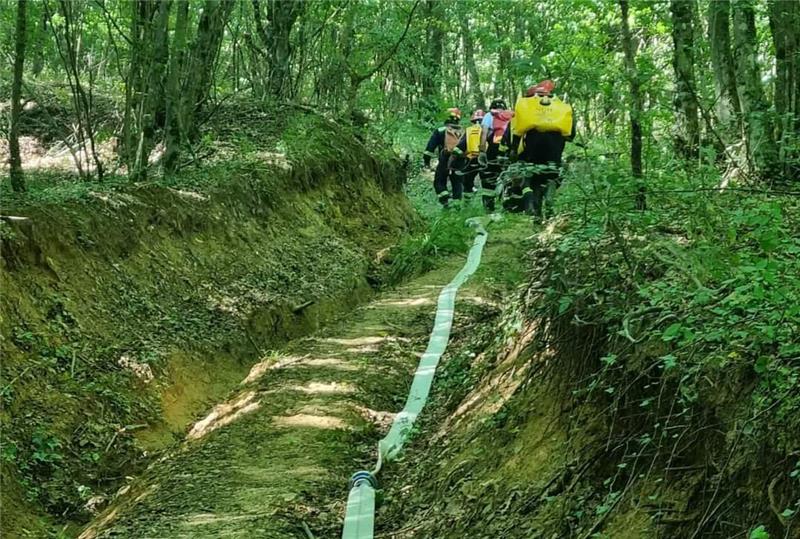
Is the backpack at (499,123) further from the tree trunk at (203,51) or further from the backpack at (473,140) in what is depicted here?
the tree trunk at (203,51)

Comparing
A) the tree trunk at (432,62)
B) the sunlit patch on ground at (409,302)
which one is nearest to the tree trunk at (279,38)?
the sunlit patch on ground at (409,302)

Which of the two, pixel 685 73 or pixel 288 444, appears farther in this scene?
pixel 685 73

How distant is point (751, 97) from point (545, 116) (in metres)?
3.69

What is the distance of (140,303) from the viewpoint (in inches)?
358

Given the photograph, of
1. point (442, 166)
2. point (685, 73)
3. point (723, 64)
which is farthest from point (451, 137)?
point (685, 73)

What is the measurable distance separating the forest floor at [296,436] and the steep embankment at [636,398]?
2.07 feet

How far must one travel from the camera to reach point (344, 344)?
9250 millimetres

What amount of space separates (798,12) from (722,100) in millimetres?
1630

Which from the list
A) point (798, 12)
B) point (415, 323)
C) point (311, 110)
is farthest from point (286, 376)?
point (311, 110)

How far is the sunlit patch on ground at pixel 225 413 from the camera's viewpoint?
7642 mm

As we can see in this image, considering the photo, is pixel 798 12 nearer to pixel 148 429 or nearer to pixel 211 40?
pixel 148 429

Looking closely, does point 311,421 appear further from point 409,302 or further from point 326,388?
point 409,302

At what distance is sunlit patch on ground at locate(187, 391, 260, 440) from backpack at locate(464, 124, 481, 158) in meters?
8.53

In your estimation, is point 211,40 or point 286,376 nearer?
point 286,376
